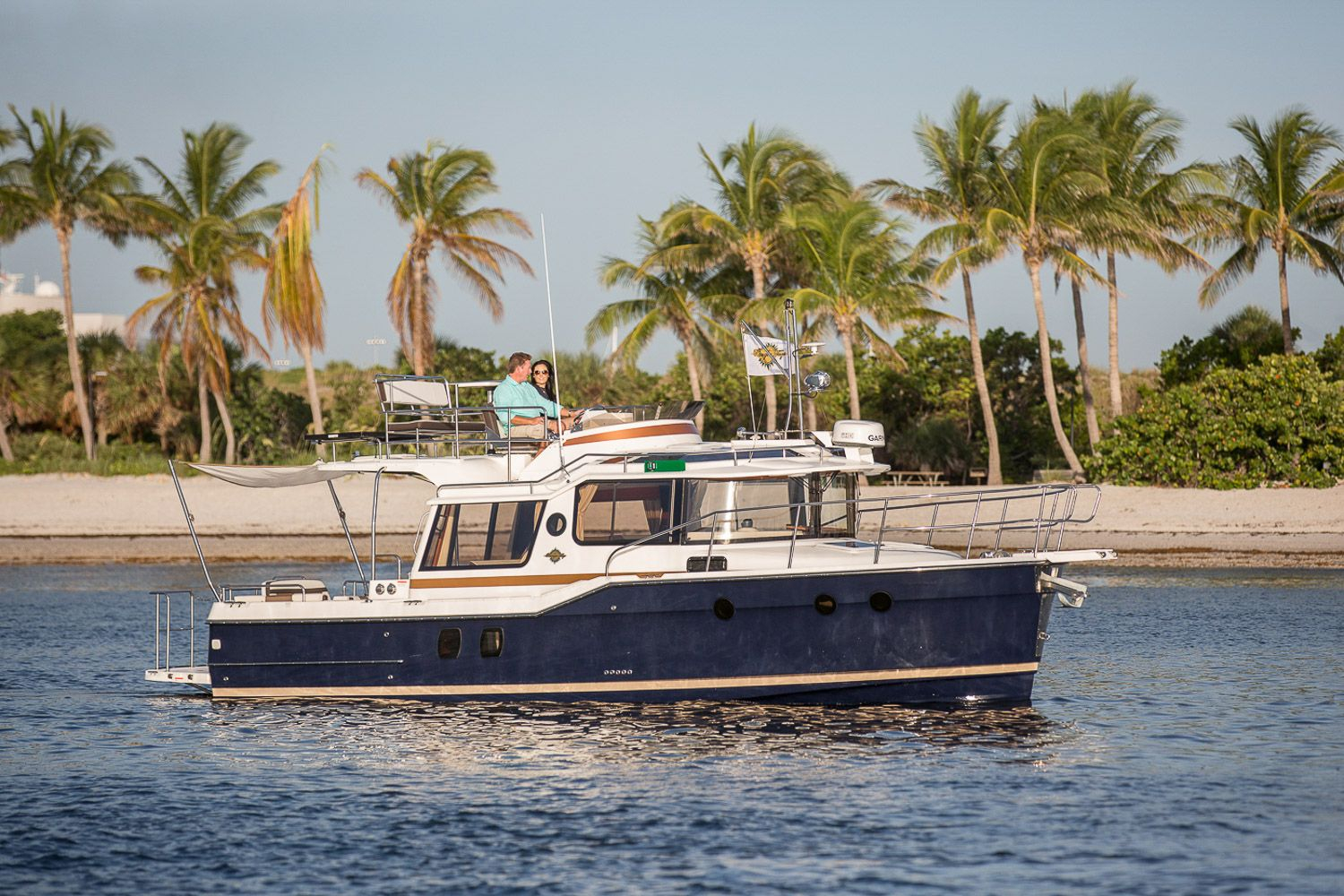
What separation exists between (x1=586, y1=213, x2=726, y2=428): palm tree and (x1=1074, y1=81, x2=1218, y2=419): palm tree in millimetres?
11291

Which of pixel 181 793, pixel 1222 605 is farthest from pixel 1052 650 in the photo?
pixel 181 793

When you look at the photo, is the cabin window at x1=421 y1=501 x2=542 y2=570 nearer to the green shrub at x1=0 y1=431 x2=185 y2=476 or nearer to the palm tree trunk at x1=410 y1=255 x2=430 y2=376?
the palm tree trunk at x1=410 y1=255 x2=430 y2=376

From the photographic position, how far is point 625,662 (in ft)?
44.4

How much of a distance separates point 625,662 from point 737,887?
13.7ft

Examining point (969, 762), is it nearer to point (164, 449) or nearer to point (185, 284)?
point (185, 284)

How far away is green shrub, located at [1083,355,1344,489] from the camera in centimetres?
3362

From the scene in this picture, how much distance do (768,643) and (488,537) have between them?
114 inches

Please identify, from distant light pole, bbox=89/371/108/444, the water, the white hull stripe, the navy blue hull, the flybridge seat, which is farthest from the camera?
distant light pole, bbox=89/371/108/444

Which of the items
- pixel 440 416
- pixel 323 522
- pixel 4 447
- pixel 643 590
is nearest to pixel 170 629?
pixel 440 416

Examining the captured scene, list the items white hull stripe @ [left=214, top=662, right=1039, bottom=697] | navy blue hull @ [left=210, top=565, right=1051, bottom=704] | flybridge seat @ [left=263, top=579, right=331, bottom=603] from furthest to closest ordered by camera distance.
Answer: flybridge seat @ [left=263, top=579, right=331, bottom=603] < white hull stripe @ [left=214, top=662, right=1039, bottom=697] < navy blue hull @ [left=210, top=565, right=1051, bottom=704]

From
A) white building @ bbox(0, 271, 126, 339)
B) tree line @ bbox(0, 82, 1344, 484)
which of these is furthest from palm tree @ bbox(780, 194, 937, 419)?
white building @ bbox(0, 271, 126, 339)

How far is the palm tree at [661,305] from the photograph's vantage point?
4262 cm

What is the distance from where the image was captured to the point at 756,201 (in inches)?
1652

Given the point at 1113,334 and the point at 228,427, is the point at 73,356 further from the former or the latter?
the point at 1113,334
